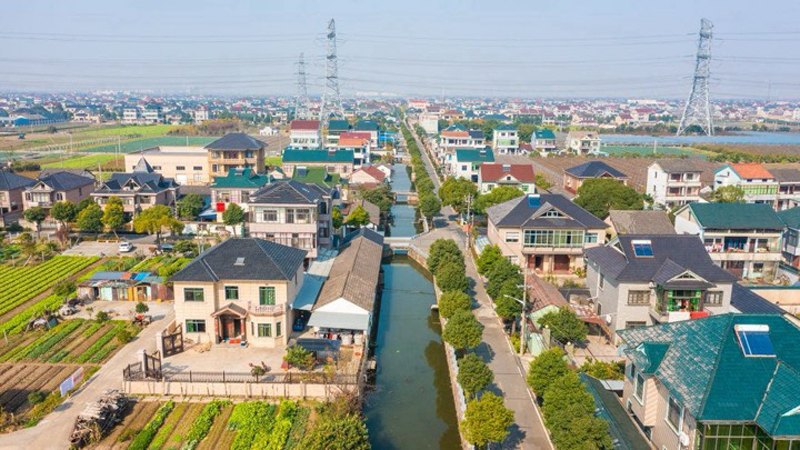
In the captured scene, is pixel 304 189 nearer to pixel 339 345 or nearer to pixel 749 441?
pixel 339 345

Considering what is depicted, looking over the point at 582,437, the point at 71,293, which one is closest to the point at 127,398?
the point at 71,293

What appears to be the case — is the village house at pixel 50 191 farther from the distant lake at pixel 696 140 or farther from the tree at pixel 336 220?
the distant lake at pixel 696 140

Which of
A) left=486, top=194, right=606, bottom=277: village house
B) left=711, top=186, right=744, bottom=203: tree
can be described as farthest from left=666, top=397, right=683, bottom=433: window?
left=711, top=186, right=744, bottom=203: tree

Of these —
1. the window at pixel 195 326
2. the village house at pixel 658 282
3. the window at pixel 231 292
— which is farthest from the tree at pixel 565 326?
the window at pixel 195 326

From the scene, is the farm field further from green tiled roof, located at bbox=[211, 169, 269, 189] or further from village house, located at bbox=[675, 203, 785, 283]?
green tiled roof, located at bbox=[211, 169, 269, 189]

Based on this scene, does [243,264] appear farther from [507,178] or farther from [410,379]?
[507,178]

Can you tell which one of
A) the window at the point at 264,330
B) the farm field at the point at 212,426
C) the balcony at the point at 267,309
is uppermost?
the balcony at the point at 267,309
